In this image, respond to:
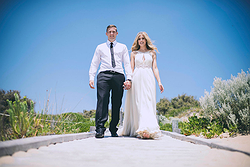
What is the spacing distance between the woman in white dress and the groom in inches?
12.4

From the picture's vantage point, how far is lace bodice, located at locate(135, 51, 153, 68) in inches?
191

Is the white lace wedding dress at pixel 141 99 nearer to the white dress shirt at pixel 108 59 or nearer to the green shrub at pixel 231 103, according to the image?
the white dress shirt at pixel 108 59

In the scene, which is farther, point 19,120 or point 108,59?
point 108,59

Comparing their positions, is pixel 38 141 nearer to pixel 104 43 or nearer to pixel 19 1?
pixel 19 1

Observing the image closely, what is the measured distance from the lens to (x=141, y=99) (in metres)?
4.53

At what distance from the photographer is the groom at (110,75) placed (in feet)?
14.0

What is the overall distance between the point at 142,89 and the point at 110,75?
0.89 metres

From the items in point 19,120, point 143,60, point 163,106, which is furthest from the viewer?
point 163,106

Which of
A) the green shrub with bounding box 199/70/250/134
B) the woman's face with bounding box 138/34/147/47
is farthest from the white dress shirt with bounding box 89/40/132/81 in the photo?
the green shrub with bounding box 199/70/250/134

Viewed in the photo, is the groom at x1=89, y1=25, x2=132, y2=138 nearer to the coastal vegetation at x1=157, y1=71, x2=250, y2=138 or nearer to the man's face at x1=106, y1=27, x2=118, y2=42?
the man's face at x1=106, y1=27, x2=118, y2=42

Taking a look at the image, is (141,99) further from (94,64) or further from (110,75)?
(94,64)

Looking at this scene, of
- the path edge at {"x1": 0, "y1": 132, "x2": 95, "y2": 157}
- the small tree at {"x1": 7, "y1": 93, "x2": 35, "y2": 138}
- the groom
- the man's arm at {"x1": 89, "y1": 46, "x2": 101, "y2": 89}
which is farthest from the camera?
the man's arm at {"x1": 89, "y1": 46, "x2": 101, "y2": 89}

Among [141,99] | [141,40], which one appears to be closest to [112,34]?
[141,40]

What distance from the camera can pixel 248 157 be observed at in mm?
1756
